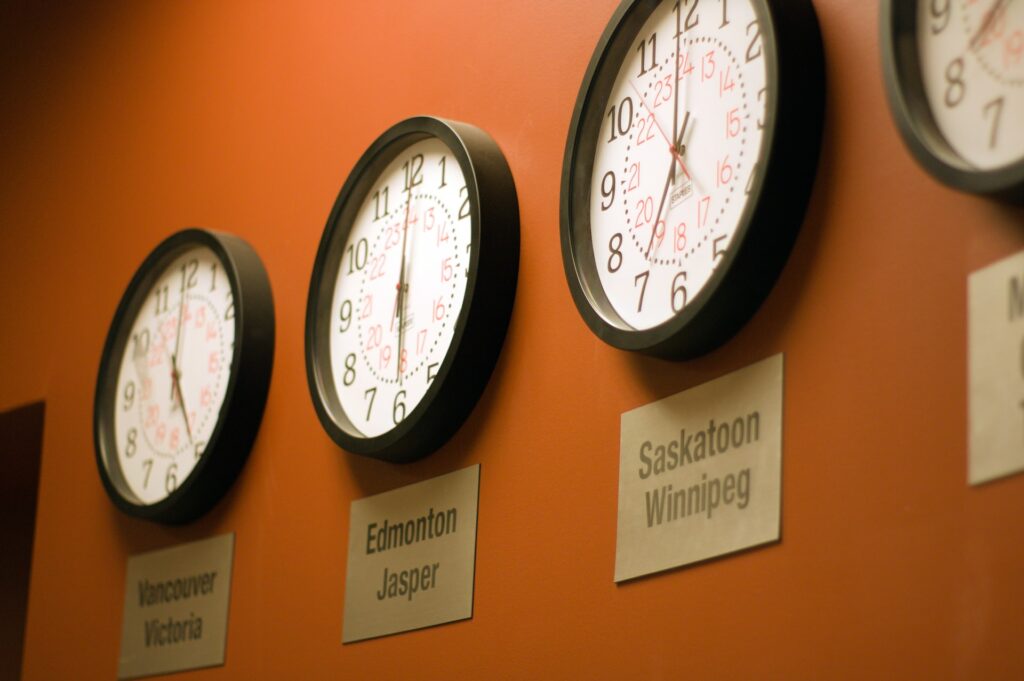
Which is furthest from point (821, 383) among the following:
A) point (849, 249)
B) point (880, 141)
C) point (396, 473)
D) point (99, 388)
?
point (99, 388)

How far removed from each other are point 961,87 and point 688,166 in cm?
38

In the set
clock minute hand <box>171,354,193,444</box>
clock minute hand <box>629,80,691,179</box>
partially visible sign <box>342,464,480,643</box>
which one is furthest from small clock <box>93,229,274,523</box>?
clock minute hand <box>629,80,691,179</box>

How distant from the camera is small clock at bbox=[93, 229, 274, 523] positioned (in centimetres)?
239

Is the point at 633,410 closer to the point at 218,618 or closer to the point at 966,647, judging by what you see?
the point at 966,647

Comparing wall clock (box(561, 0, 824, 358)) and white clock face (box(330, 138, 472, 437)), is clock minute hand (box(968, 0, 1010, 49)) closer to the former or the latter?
wall clock (box(561, 0, 824, 358))

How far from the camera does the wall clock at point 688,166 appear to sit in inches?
60.1

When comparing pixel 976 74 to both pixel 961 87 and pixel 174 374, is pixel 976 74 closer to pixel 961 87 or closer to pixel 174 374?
pixel 961 87

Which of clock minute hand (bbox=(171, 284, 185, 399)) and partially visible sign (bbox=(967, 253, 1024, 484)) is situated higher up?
clock minute hand (bbox=(171, 284, 185, 399))

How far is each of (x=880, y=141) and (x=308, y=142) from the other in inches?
48.3

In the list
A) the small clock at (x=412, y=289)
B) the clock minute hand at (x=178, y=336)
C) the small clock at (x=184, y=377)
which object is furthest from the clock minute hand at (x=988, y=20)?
the clock minute hand at (x=178, y=336)

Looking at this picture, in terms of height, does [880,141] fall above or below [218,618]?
above

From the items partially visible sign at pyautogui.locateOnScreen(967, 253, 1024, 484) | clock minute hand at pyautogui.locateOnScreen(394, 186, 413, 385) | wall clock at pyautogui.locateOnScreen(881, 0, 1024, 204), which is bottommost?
partially visible sign at pyautogui.locateOnScreen(967, 253, 1024, 484)

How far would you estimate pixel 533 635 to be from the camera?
5.82 feet

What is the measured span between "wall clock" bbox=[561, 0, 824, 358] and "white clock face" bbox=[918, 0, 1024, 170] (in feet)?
0.57
